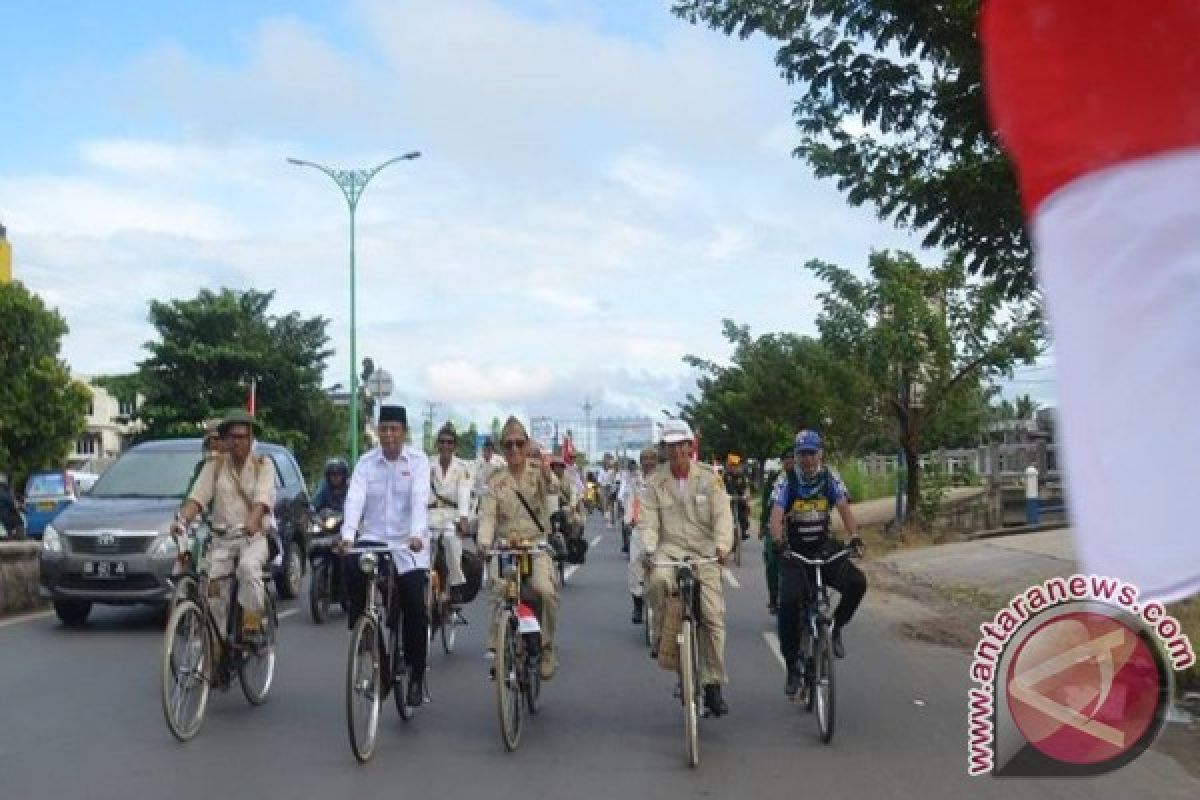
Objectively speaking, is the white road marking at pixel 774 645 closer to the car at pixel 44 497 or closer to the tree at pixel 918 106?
the tree at pixel 918 106

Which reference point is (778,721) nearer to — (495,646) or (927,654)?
(495,646)

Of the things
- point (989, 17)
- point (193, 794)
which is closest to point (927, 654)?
point (193, 794)

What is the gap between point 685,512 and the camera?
834 centimetres

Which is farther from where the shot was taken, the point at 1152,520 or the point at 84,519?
the point at 84,519

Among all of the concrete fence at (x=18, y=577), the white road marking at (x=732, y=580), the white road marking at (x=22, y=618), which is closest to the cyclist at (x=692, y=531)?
the white road marking at (x=22, y=618)

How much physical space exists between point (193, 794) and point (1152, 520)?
5452 millimetres

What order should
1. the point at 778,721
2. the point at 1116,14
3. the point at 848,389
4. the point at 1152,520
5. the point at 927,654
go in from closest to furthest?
the point at 1152,520 → the point at 1116,14 → the point at 778,721 → the point at 927,654 → the point at 848,389

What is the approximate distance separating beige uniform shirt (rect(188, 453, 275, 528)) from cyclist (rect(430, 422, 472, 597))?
8.71ft

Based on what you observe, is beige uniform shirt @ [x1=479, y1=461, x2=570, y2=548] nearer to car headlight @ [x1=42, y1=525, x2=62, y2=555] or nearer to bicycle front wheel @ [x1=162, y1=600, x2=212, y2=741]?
bicycle front wheel @ [x1=162, y1=600, x2=212, y2=741]

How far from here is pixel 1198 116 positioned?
8.15 ft

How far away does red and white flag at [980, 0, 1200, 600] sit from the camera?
7.84ft

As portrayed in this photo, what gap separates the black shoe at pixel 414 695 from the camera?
8.61m

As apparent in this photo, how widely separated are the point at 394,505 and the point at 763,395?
36.0 m

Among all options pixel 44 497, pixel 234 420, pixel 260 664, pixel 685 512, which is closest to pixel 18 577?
pixel 260 664
